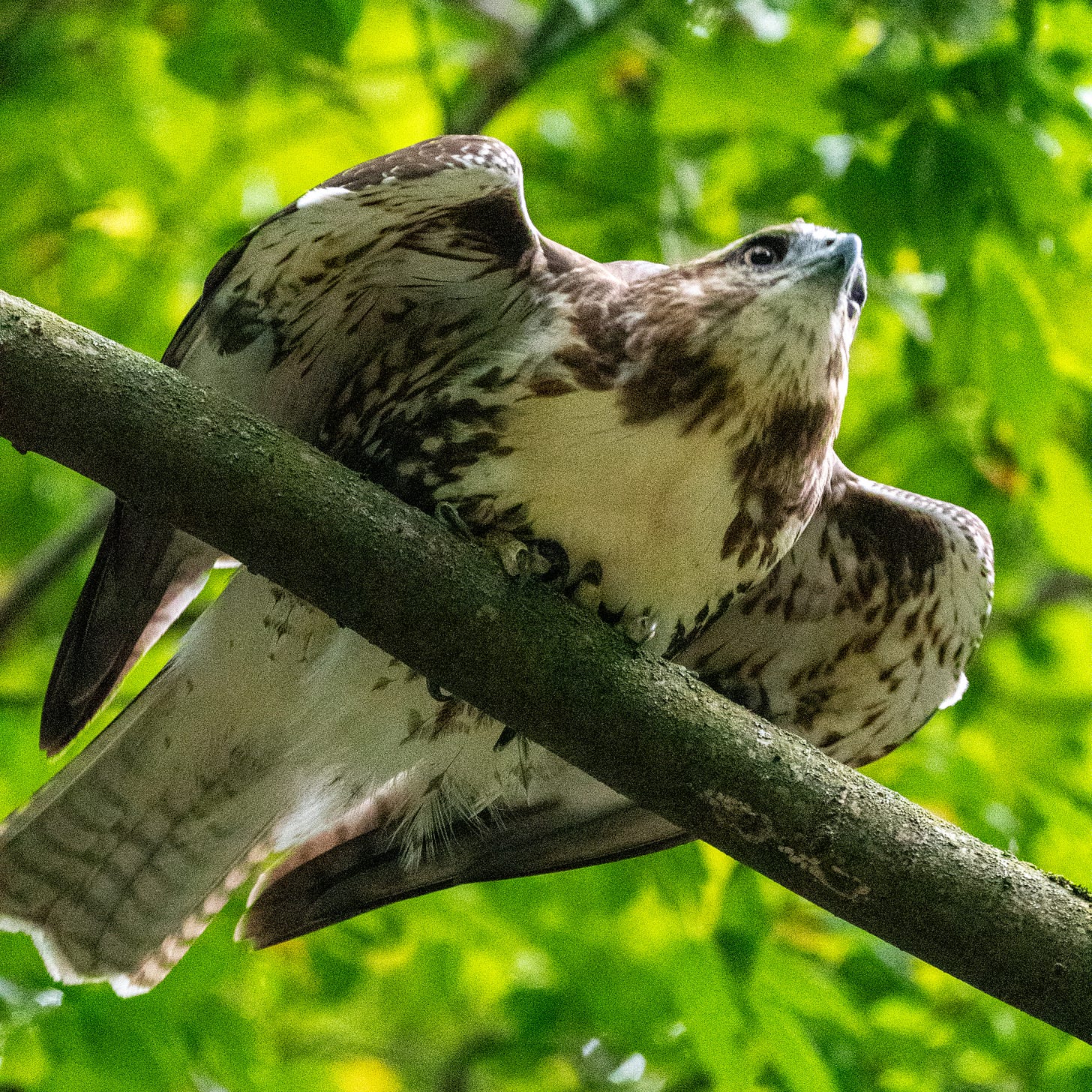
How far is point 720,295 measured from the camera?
2703 millimetres

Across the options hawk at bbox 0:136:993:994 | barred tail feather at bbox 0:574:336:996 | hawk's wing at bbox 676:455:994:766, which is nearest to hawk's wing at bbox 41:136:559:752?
hawk at bbox 0:136:993:994

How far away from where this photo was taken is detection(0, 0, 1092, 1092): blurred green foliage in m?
3.10

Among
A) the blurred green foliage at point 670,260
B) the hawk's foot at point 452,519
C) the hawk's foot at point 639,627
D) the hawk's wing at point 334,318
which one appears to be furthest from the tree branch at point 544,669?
the blurred green foliage at point 670,260

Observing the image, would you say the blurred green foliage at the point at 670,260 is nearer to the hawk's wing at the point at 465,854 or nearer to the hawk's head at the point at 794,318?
the hawk's wing at the point at 465,854

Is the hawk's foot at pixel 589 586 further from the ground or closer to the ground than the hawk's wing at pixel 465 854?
further from the ground

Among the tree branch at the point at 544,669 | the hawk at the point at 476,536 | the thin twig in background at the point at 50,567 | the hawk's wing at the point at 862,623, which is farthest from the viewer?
the thin twig in background at the point at 50,567

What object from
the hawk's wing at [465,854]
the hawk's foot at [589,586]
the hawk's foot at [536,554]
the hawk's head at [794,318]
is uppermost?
the hawk's head at [794,318]

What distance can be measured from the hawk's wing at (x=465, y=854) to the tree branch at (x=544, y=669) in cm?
102

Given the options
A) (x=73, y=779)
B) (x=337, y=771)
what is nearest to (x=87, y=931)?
(x=73, y=779)

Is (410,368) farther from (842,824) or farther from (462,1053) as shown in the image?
(462,1053)

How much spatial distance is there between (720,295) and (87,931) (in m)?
1.99

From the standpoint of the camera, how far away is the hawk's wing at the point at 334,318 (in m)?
2.57

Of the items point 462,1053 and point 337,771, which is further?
point 462,1053

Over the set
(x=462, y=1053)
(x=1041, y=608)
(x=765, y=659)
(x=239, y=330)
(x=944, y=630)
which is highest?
(x=239, y=330)
